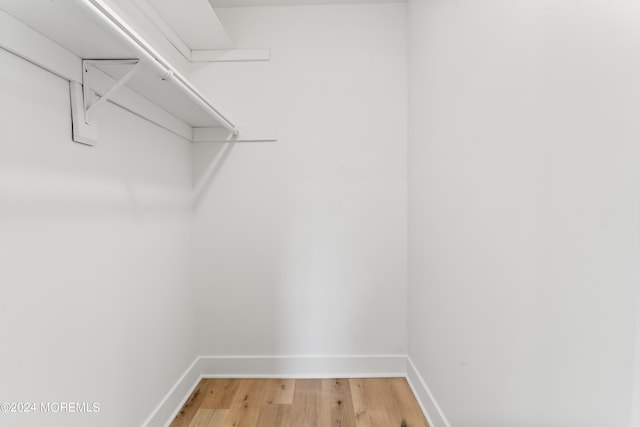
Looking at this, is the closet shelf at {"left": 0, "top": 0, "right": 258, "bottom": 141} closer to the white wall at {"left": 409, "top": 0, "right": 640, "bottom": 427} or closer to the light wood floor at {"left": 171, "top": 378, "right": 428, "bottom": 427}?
the white wall at {"left": 409, "top": 0, "right": 640, "bottom": 427}

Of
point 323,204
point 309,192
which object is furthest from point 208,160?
point 323,204

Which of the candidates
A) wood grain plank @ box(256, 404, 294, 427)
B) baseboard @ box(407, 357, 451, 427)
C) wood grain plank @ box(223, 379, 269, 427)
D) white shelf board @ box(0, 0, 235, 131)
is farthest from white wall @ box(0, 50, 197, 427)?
baseboard @ box(407, 357, 451, 427)

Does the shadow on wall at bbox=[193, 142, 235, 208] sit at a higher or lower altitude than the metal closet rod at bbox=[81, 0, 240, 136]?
lower

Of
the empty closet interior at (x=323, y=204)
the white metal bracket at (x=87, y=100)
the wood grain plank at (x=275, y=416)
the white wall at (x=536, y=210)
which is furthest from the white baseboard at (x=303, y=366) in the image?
the white metal bracket at (x=87, y=100)

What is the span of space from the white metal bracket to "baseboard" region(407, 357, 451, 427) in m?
1.73

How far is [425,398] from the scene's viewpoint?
1.56m

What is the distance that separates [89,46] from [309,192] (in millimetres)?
1210

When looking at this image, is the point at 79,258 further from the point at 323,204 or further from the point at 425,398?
the point at 425,398

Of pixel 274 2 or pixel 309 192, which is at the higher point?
pixel 274 2

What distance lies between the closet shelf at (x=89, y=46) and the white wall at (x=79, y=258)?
0.16 feet

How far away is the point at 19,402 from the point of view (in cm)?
79

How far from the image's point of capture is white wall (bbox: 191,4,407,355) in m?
1.88

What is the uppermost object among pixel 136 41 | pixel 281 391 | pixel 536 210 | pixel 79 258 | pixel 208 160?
pixel 136 41

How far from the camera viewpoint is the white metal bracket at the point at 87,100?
0.96 meters
